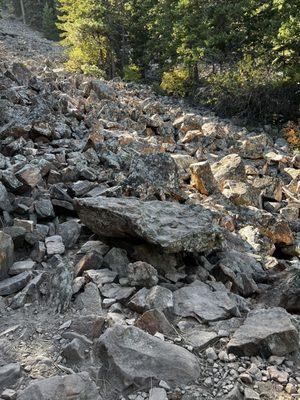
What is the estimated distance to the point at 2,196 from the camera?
19.9ft

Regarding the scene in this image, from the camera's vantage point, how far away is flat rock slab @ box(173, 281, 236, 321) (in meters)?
4.38

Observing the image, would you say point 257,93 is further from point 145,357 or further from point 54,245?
point 145,357

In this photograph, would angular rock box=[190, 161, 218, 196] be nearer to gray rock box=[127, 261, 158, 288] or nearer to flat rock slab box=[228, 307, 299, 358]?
gray rock box=[127, 261, 158, 288]

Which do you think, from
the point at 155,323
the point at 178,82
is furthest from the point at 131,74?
the point at 155,323

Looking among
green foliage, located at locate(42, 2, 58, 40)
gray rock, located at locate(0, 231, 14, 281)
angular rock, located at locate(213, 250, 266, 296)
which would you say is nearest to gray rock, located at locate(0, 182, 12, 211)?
gray rock, located at locate(0, 231, 14, 281)

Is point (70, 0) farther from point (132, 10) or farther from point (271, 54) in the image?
point (271, 54)

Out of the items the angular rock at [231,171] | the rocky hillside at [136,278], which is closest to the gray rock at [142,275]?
the rocky hillside at [136,278]

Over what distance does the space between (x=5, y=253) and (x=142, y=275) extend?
1.65 meters

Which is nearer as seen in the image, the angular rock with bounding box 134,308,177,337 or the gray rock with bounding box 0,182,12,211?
the angular rock with bounding box 134,308,177,337

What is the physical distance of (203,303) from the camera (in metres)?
4.55

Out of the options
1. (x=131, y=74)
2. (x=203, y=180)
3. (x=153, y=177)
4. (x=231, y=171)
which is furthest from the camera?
(x=131, y=74)

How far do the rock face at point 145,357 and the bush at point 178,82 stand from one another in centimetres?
2181

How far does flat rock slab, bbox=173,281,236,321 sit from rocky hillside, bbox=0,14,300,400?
0.06 feet

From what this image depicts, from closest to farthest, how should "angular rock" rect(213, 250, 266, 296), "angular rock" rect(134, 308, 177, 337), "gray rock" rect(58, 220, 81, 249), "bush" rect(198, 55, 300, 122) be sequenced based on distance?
"angular rock" rect(134, 308, 177, 337) < "angular rock" rect(213, 250, 266, 296) < "gray rock" rect(58, 220, 81, 249) < "bush" rect(198, 55, 300, 122)
